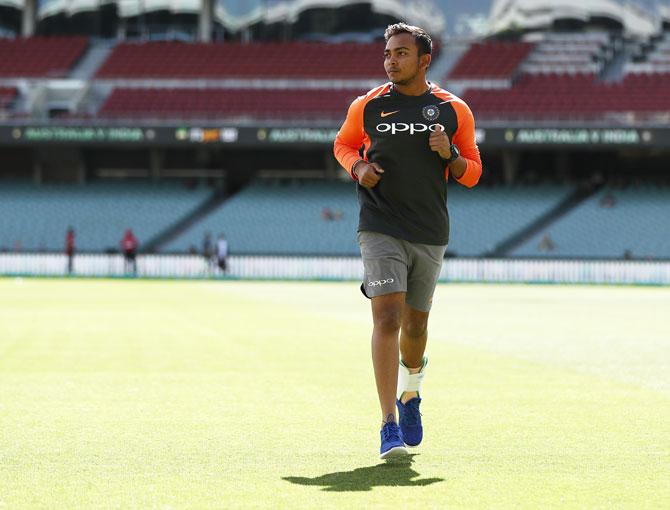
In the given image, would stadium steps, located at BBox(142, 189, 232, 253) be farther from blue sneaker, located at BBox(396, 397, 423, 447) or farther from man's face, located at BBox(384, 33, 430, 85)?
man's face, located at BBox(384, 33, 430, 85)

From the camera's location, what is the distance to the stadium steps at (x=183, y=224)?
4312 cm

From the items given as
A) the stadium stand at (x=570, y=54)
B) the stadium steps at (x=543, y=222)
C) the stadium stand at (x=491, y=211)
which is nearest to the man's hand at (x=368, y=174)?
the stadium steps at (x=543, y=222)

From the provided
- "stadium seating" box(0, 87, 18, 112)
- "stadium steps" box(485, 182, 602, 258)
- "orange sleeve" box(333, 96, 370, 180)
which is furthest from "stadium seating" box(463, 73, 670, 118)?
"orange sleeve" box(333, 96, 370, 180)

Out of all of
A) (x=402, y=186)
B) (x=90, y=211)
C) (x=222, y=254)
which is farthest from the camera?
(x=90, y=211)

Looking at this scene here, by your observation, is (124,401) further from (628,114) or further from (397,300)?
(628,114)

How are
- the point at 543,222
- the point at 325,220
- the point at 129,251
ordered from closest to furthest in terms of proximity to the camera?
the point at 129,251 → the point at 543,222 → the point at 325,220

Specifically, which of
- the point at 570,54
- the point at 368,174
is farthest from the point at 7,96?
the point at 368,174

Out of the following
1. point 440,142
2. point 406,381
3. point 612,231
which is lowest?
point 406,381

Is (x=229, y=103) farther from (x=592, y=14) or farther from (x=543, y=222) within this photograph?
(x=592, y=14)

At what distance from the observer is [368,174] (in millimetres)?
5531

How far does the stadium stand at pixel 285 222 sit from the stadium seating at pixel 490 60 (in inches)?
335

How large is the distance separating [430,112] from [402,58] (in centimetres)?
35

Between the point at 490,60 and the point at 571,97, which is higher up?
the point at 490,60

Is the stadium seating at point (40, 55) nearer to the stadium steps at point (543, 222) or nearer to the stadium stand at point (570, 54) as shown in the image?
the stadium stand at point (570, 54)
